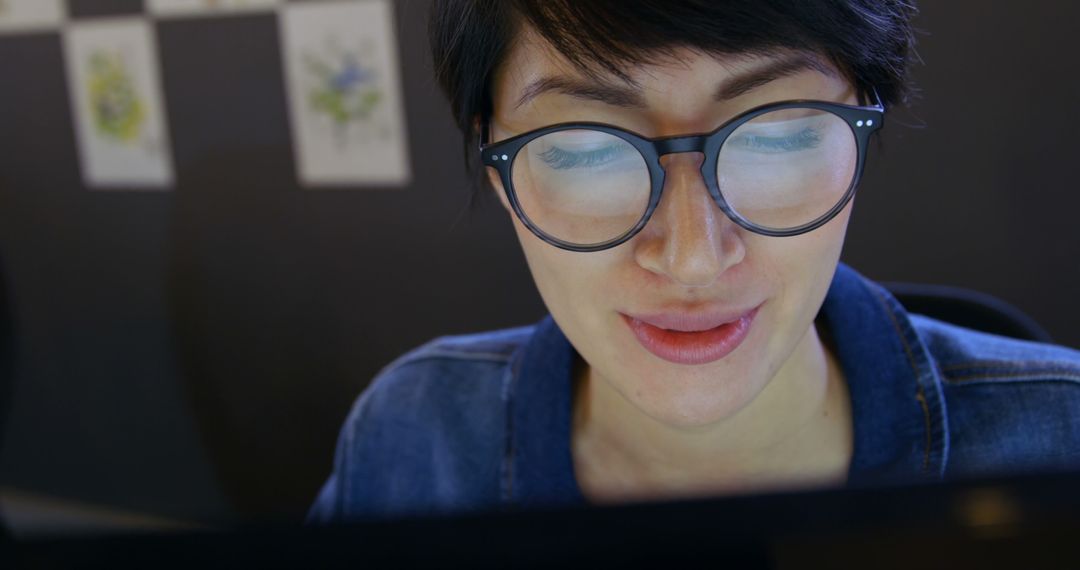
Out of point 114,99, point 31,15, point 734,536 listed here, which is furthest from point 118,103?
point 734,536

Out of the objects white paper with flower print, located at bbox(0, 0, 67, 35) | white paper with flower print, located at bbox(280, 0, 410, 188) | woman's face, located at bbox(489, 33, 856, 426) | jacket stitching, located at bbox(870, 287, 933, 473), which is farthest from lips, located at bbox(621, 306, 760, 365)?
white paper with flower print, located at bbox(0, 0, 67, 35)

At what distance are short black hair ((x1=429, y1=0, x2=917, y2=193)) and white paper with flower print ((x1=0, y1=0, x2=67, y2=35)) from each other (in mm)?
1392

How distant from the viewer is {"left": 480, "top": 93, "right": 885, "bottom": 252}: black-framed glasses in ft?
1.69

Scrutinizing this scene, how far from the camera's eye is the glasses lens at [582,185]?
534mm

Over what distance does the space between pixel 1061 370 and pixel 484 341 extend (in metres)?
0.51

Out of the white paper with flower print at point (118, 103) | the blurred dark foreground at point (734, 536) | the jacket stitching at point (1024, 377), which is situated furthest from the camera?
the white paper with flower print at point (118, 103)

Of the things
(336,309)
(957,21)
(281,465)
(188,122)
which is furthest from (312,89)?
(957,21)

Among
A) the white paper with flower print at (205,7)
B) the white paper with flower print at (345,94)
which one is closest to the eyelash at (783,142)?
the white paper with flower print at (345,94)

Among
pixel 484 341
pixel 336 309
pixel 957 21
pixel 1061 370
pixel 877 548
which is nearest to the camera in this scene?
pixel 877 548

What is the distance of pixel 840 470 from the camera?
27.4 inches

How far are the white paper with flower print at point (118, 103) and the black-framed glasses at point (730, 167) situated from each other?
1.31m

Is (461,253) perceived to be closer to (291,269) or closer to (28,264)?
(291,269)

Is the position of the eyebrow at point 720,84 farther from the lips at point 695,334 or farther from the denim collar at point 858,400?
the denim collar at point 858,400

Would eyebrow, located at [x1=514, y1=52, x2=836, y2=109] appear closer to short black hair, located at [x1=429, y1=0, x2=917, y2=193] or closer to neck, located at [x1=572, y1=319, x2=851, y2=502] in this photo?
short black hair, located at [x1=429, y1=0, x2=917, y2=193]
